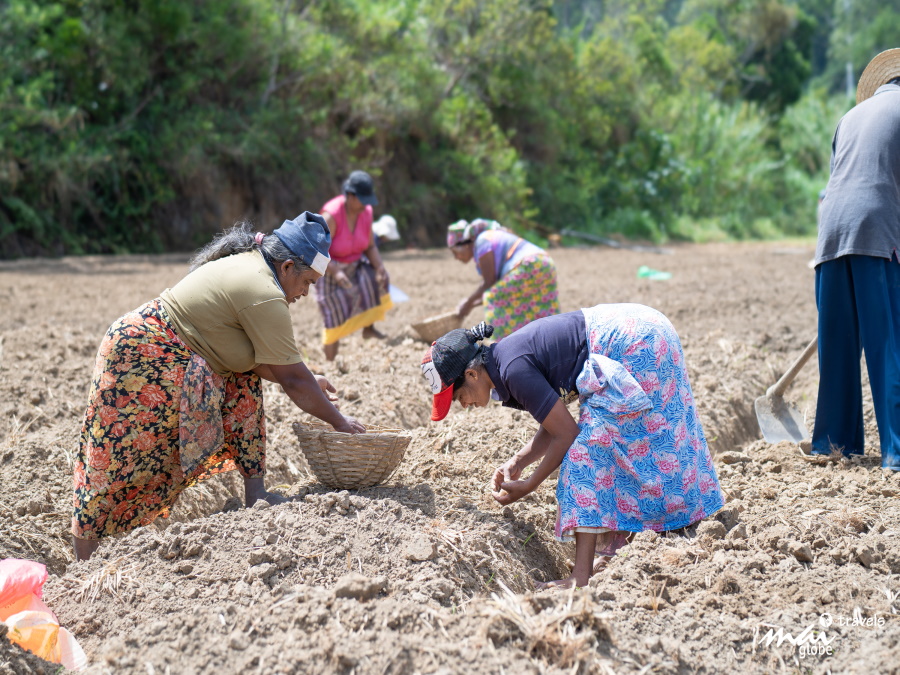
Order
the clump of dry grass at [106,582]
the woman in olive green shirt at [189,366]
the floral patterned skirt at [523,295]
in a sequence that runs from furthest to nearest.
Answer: the floral patterned skirt at [523,295]
the woman in olive green shirt at [189,366]
the clump of dry grass at [106,582]

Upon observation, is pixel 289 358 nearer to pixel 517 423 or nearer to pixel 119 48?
pixel 517 423

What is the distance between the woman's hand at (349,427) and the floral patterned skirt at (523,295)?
266cm

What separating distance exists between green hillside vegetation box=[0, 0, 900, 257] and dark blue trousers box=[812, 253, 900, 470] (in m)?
12.8

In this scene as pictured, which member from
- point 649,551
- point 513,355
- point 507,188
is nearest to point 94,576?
point 513,355

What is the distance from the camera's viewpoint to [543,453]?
3.43 m

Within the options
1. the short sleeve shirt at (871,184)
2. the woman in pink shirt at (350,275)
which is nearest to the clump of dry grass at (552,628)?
the short sleeve shirt at (871,184)

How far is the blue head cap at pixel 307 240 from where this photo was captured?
3488 millimetres

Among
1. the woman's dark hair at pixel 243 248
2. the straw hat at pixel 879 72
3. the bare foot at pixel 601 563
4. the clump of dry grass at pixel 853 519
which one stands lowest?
the bare foot at pixel 601 563

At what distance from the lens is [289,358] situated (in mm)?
3426

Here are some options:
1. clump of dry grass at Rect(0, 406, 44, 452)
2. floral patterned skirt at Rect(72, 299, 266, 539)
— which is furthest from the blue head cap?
clump of dry grass at Rect(0, 406, 44, 452)

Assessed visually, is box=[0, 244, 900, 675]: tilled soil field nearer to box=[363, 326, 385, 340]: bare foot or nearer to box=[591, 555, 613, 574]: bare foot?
box=[591, 555, 613, 574]: bare foot

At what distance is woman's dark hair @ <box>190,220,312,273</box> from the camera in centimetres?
351

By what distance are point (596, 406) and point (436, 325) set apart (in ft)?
13.2

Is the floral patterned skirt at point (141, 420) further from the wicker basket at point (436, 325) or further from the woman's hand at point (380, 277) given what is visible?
the woman's hand at point (380, 277)
